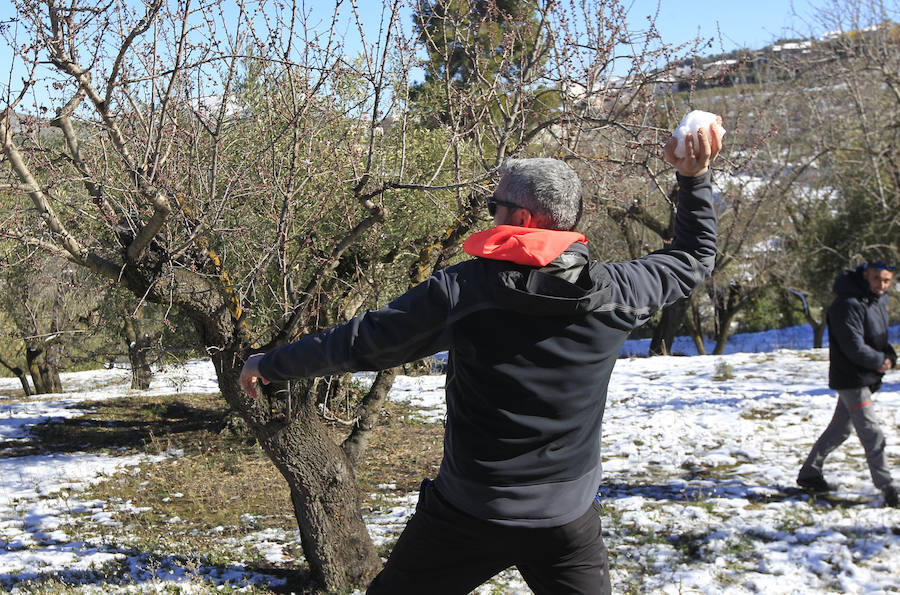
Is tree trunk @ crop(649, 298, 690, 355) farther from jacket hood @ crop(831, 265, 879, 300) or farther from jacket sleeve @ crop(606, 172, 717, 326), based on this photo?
jacket sleeve @ crop(606, 172, 717, 326)

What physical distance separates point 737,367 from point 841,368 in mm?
7211

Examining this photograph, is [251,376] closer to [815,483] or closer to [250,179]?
[250,179]

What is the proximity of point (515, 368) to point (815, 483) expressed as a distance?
5.17m

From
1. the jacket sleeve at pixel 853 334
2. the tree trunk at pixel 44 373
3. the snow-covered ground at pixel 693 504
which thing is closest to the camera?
the snow-covered ground at pixel 693 504

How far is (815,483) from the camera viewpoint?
20.4 feet

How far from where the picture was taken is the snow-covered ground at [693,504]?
15.6 feet

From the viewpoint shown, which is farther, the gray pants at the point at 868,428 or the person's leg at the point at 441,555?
the gray pants at the point at 868,428

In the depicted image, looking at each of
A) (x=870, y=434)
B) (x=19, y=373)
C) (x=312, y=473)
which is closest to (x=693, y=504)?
(x=870, y=434)

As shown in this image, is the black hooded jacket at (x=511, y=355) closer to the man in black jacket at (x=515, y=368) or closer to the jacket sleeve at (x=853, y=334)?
the man in black jacket at (x=515, y=368)

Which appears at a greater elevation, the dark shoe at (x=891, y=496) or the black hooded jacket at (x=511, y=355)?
the black hooded jacket at (x=511, y=355)

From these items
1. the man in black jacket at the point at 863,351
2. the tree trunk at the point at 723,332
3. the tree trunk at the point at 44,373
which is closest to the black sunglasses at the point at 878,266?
the man in black jacket at the point at 863,351

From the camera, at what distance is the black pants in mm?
2234

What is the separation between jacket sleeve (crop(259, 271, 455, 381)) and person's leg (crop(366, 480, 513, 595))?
502 millimetres

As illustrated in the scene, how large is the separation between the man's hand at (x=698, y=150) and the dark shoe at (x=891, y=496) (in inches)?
177
